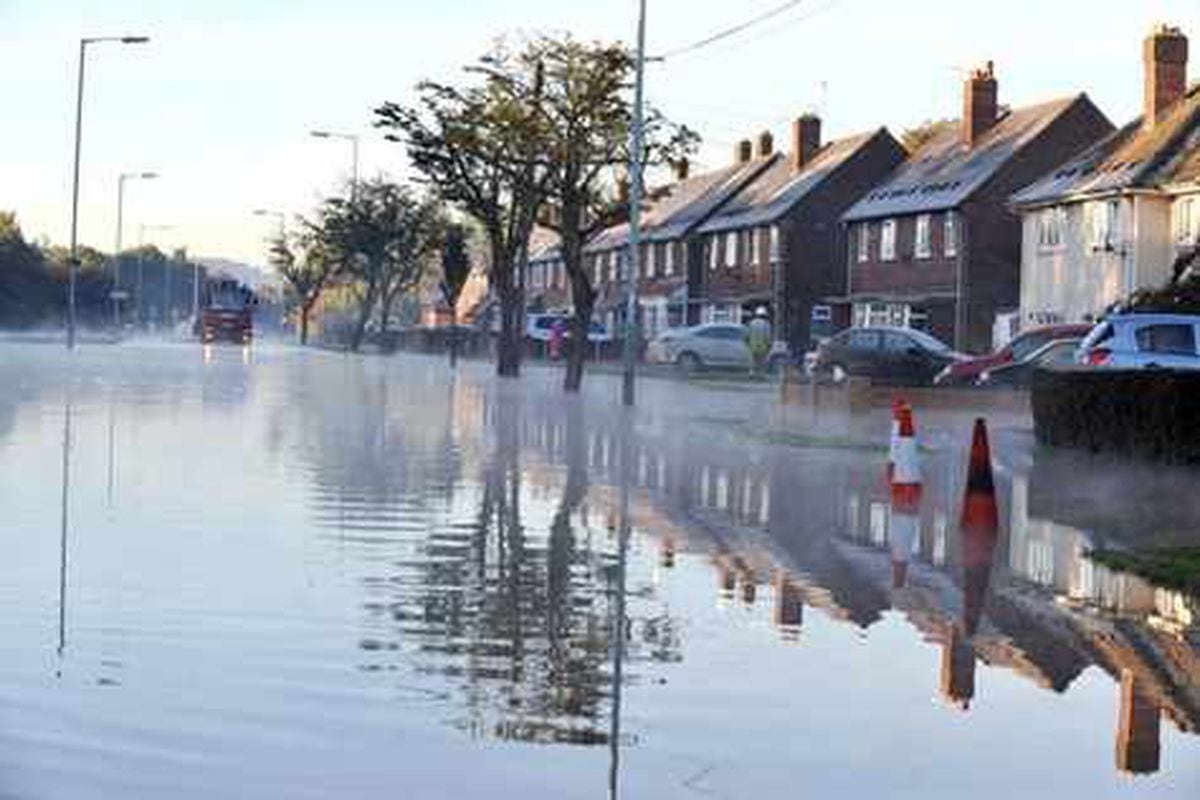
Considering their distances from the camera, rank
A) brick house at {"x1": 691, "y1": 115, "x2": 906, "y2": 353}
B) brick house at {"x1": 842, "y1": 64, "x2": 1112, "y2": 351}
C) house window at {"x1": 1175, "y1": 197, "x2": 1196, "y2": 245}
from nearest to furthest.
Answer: house window at {"x1": 1175, "y1": 197, "x2": 1196, "y2": 245} < brick house at {"x1": 842, "y1": 64, "x2": 1112, "y2": 351} < brick house at {"x1": 691, "y1": 115, "x2": 906, "y2": 353}

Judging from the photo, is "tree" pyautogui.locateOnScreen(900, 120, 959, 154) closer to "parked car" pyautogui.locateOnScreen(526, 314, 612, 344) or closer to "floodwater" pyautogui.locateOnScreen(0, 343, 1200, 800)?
"parked car" pyautogui.locateOnScreen(526, 314, 612, 344)

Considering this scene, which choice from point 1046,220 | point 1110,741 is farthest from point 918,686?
Result: point 1046,220

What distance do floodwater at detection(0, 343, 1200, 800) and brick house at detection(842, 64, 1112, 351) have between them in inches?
1725

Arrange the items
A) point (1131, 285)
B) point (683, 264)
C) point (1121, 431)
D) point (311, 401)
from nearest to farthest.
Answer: point (1121, 431), point (311, 401), point (1131, 285), point (683, 264)

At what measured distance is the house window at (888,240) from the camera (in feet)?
232

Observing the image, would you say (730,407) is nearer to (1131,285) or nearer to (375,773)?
(1131,285)

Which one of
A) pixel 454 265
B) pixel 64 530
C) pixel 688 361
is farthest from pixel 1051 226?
pixel 64 530

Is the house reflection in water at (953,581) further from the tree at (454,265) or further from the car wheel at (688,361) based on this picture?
the tree at (454,265)

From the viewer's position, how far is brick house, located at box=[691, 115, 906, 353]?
3073 inches

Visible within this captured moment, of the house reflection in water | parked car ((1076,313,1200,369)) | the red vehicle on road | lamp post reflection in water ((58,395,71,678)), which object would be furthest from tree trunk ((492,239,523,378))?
the red vehicle on road

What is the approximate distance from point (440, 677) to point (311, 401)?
1099 inches

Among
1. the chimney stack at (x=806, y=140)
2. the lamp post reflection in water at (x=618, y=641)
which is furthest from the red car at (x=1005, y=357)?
the chimney stack at (x=806, y=140)

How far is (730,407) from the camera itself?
40.9m

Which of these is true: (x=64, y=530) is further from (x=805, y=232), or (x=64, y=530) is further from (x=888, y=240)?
(x=805, y=232)
